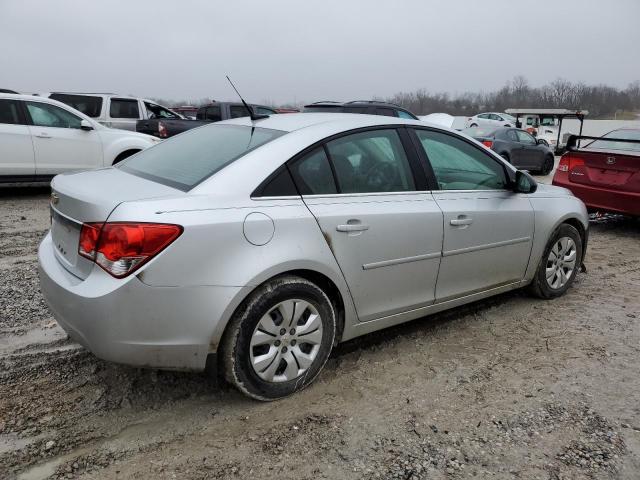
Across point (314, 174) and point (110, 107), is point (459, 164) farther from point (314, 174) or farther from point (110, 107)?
point (110, 107)

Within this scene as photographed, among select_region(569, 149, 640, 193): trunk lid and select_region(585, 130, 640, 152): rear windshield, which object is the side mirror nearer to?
select_region(569, 149, 640, 193): trunk lid

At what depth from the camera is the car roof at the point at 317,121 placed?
3351mm

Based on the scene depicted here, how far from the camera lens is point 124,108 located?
14.5m

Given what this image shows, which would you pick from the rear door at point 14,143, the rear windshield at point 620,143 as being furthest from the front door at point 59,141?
the rear windshield at point 620,143

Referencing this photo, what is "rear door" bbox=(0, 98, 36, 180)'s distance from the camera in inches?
323

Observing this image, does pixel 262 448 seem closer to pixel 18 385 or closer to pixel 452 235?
pixel 18 385

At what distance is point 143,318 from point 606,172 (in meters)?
6.75

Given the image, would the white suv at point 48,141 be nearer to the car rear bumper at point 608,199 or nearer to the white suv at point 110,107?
the white suv at point 110,107

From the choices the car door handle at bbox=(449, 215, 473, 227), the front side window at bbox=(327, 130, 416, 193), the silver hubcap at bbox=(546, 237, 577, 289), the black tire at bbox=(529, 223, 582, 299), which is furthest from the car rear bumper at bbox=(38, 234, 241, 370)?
the silver hubcap at bbox=(546, 237, 577, 289)

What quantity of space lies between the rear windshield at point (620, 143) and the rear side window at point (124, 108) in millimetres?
11288

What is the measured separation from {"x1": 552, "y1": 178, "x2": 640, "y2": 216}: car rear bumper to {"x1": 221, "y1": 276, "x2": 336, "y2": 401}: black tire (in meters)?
5.55

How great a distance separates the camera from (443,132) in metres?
3.89

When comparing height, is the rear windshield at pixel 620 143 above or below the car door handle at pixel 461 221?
above

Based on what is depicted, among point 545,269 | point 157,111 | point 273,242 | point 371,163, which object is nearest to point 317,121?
point 371,163
